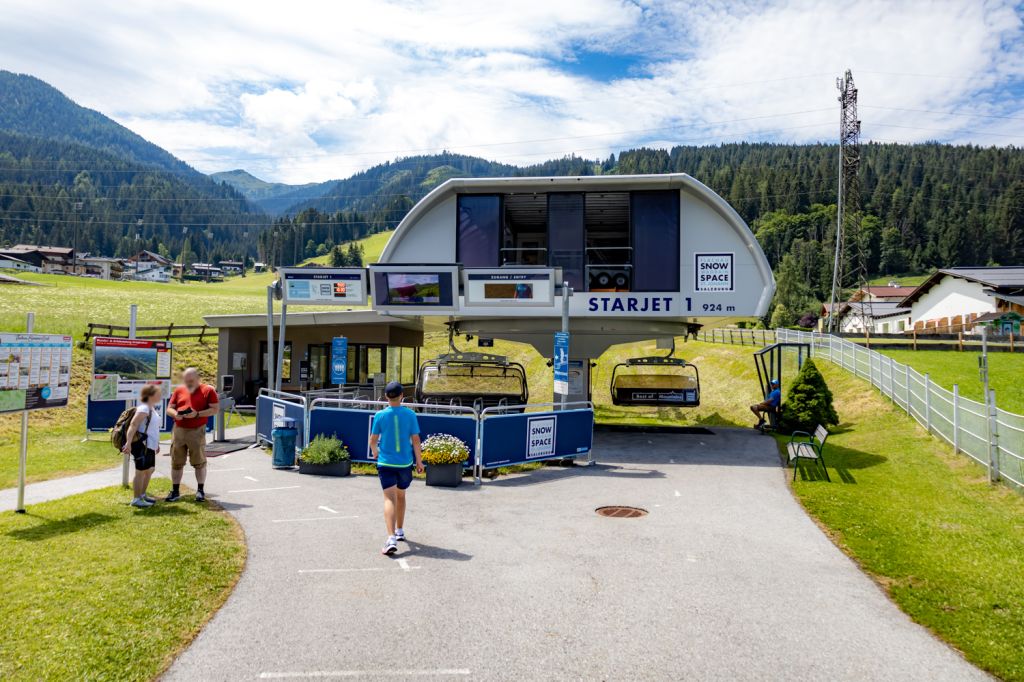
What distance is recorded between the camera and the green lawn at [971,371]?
20812mm

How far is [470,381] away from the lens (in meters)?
20.8

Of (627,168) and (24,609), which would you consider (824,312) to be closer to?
(627,168)

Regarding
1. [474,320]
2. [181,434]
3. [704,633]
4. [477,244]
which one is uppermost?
[477,244]

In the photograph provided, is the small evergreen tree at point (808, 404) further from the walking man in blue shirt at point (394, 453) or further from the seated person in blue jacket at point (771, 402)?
the walking man in blue shirt at point (394, 453)

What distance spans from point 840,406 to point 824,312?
8479 centimetres

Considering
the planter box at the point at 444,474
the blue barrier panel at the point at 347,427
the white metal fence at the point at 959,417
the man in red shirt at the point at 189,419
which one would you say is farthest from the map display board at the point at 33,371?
the white metal fence at the point at 959,417

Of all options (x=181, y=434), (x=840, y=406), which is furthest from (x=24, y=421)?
(x=840, y=406)

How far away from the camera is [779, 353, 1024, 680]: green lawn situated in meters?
6.16

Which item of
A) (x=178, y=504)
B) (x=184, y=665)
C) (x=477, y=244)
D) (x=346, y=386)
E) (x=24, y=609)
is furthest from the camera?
(x=346, y=386)

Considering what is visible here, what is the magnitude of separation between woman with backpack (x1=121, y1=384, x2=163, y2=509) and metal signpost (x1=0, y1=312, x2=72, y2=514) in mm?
1158

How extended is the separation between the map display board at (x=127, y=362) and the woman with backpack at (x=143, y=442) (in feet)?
17.0

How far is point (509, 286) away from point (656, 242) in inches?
202

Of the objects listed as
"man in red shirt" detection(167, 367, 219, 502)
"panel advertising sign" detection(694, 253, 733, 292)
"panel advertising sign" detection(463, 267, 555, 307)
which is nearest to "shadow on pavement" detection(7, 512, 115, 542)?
"man in red shirt" detection(167, 367, 219, 502)

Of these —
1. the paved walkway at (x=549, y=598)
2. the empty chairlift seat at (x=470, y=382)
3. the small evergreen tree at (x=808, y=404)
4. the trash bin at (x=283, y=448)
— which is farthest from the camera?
the empty chairlift seat at (x=470, y=382)
